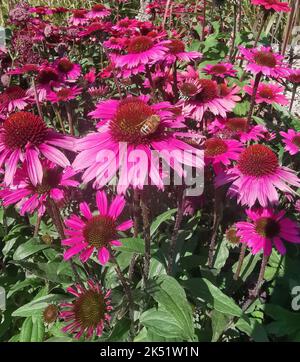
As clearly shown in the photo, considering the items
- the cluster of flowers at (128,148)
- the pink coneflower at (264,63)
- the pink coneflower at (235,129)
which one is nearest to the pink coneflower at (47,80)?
the cluster of flowers at (128,148)

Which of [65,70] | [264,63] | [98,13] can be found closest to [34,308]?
[65,70]

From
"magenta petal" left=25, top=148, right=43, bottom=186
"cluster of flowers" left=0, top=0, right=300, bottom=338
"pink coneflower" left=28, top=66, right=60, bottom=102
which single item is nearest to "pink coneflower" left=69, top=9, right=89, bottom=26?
"cluster of flowers" left=0, top=0, right=300, bottom=338

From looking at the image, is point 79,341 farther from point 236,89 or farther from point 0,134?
point 236,89

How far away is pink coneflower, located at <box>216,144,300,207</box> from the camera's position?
1310 millimetres

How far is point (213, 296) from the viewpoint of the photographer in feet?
4.43

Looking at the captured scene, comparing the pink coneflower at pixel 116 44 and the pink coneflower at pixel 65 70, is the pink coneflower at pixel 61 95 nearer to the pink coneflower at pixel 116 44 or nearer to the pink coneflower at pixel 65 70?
the pink coneflower at pixel 65 70

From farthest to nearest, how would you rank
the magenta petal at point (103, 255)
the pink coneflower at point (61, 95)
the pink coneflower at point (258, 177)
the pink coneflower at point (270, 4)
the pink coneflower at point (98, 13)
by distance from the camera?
the pink coneflower at point (98, 13) → the pink coneflower at point (270, 4) → the pink coneflower at point (61, 95) → the pink coneflower at point (258, 177) → the magenta petal at point (103, 255)

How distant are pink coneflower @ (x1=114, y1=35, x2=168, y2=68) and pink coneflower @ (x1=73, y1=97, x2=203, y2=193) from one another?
61 centimetres

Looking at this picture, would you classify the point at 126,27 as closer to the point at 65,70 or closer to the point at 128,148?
the point at 65,70

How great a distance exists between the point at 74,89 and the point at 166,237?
962mm

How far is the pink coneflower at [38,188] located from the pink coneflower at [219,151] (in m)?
0.52

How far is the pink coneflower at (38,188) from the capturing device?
1285 mm

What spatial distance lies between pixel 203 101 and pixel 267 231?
2.24 feet

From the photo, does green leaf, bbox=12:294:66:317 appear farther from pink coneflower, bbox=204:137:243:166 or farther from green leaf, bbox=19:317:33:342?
pink coneflower, bbox=204:137:243:166
